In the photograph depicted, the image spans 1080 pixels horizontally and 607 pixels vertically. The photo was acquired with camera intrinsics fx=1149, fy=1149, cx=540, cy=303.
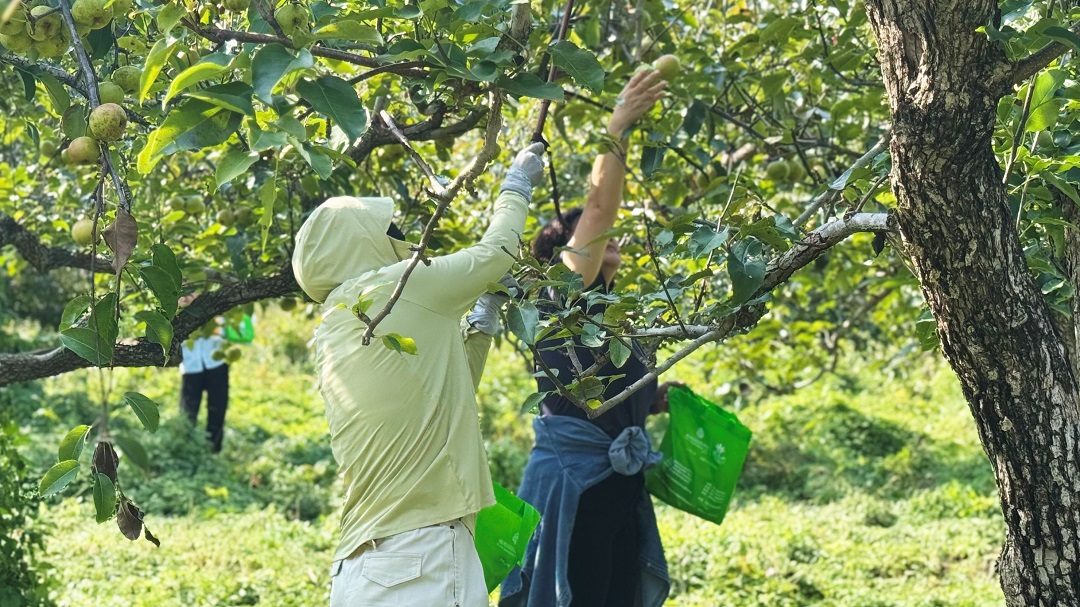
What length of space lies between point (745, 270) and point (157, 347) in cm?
143

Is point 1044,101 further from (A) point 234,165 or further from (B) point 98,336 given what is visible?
(B) point 98,336

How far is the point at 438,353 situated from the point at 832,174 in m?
1.55

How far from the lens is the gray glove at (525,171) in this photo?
2.29 meters

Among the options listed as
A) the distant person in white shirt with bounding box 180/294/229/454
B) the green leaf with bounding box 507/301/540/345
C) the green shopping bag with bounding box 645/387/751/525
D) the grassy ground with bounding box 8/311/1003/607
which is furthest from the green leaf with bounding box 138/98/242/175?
the distant person in white shirt with bounding box 180/294/229/454

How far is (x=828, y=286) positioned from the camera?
13.5ft

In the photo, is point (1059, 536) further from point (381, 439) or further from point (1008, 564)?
point (381, 439)

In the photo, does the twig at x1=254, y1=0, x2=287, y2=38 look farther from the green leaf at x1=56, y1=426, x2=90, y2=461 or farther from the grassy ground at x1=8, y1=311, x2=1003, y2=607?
the grassy ground at x1=8, y1=311, x2=1003, y2=607

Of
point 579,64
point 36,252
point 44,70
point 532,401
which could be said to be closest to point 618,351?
point 532,401

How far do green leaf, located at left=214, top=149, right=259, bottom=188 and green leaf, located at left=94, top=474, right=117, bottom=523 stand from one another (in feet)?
1.64

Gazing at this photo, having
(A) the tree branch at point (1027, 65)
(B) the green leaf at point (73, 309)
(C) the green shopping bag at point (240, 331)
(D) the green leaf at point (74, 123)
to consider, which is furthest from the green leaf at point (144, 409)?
(C) the green shopping bag at point (240, 331)

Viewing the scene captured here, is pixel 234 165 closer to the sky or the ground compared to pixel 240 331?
closer to the ground

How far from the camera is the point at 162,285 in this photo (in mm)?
1607

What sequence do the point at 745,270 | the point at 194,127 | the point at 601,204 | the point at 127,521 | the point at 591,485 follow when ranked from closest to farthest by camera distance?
the point at 194,127 < the point at 127,521 < the point at 745,270 < the point at 601,204 < the point at 591,485

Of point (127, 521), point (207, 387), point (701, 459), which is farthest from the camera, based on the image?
point (207, 387)
